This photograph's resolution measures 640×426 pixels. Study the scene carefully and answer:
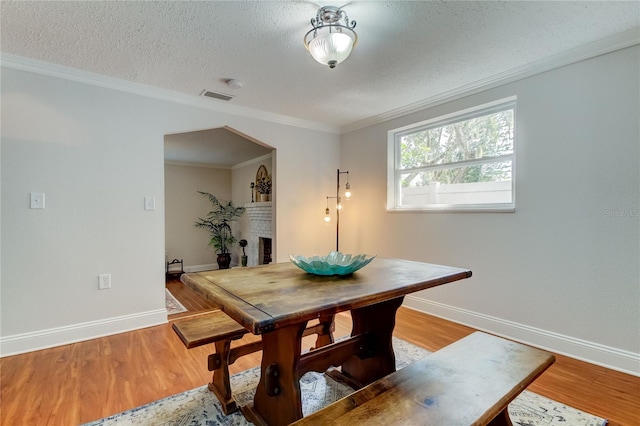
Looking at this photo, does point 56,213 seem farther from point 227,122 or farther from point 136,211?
point 227,122

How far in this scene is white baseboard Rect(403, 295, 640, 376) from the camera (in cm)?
205

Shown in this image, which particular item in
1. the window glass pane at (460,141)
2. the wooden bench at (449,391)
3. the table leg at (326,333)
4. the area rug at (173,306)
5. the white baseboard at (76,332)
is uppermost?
the window glass pane at (460,141)

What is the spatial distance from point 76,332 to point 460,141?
3.82m

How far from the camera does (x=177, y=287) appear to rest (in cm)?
456

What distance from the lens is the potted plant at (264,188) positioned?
5.21 m

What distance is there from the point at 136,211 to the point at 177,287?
6.86ft

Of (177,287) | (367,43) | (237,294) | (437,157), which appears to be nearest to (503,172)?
(437,157)

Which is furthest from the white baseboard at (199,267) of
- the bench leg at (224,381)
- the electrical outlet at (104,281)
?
the bench leg at (224,381)

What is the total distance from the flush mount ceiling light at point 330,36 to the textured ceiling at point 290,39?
62mm

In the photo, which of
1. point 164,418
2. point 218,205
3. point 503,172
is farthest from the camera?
point 218,205

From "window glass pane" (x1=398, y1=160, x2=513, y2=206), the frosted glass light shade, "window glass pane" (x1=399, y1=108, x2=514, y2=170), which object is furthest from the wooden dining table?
"window glass pane" (x1=399, y1=108, x2=514, y2=170)

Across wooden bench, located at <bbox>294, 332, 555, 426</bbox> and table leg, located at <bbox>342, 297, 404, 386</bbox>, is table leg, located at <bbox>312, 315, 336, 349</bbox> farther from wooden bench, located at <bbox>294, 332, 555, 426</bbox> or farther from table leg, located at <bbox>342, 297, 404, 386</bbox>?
wooden bench, located at <bbox>294, 332, 555, 426</bbox>

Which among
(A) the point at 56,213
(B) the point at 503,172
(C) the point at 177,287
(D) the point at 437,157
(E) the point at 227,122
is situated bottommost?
(C) the point at 177,287

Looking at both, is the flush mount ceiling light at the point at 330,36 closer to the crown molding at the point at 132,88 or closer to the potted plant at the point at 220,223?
the crown molding at the point at 132,88
